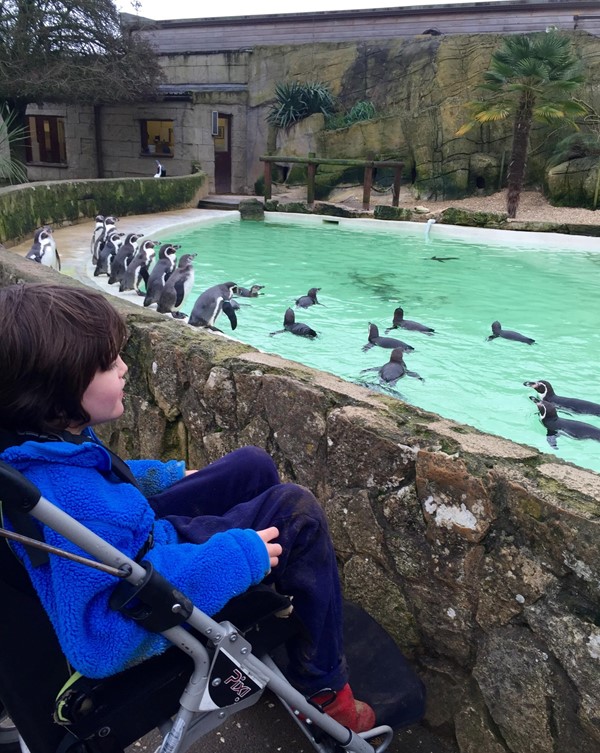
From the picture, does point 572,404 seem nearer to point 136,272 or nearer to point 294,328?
point 294,328

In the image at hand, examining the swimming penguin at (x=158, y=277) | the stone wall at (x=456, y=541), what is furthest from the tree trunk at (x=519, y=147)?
the stone wall at (x=456, y=541)

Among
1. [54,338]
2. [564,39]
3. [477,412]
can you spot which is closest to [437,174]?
[564,39]

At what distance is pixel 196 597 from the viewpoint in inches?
45.3

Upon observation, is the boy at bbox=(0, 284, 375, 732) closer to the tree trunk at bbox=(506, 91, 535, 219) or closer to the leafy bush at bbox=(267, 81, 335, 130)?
the tree trunk at bbox=(506, 91, 535, 219)

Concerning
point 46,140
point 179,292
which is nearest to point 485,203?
point 179,292

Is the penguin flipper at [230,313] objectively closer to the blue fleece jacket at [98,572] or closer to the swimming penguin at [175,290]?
Answer: the swimming penguin at [175,290]

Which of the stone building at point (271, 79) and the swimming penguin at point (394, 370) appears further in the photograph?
the stone building at point (271, 79)

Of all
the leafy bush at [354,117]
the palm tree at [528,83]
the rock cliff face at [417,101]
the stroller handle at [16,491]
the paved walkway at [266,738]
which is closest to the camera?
the stroller handle at [16,491]

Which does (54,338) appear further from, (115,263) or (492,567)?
(115,263)

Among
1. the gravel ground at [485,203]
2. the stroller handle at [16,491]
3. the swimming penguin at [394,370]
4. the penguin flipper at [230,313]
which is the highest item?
the stroller handle at [16,491]

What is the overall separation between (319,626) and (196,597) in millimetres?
312

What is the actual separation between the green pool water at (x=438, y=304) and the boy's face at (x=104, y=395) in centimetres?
402

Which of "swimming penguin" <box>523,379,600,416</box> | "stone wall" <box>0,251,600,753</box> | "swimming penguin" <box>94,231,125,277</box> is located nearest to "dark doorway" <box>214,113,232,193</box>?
"swimming penguin" <box>94,231,125,277</box>

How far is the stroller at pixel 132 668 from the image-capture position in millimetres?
1042
